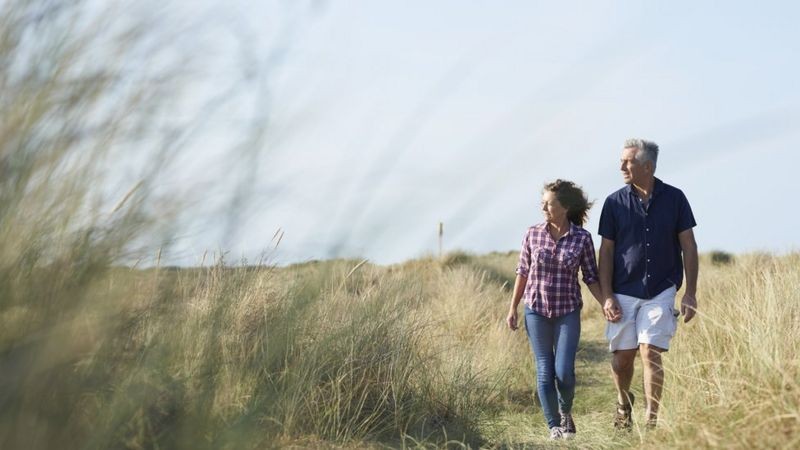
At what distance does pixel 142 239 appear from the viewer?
2721 millimetres

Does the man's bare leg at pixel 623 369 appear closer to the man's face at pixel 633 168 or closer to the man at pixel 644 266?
the man at pixel 644 266

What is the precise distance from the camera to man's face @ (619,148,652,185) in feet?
22.9

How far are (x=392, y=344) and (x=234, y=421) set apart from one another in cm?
412

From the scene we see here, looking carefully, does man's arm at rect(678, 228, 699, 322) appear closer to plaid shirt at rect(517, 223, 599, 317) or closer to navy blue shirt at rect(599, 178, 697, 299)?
navy blue shirt at rect(599, 178, 697, 299)

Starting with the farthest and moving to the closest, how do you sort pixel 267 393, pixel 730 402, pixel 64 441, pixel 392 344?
pixel 392 344 → pixel 730 402 → pixel 267 393 → pixel 64 441

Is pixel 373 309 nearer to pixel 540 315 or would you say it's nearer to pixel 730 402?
pixel 540 315

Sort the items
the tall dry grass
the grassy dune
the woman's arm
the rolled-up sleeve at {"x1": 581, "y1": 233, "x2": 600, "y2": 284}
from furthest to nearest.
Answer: the woman's arm, the rolled-up sleeve at {"x1": 581, "y1": 233, "x2": 600, "y2": 284}, the tall dry grass, the grassy dune

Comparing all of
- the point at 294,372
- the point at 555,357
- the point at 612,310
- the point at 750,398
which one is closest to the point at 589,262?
the point at 612,310

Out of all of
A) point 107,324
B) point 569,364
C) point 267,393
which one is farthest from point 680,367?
point 107,324

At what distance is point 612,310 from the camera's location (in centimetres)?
702

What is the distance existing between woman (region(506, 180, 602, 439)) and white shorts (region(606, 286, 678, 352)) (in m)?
0.37

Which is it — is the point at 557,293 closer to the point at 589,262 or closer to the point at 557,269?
the point at 557,269

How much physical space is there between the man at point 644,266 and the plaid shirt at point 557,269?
10.7 inches

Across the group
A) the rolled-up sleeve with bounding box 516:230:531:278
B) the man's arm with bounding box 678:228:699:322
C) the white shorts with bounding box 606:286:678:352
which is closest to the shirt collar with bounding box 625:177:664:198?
the man's arm with bounding box 678:228:699:322
